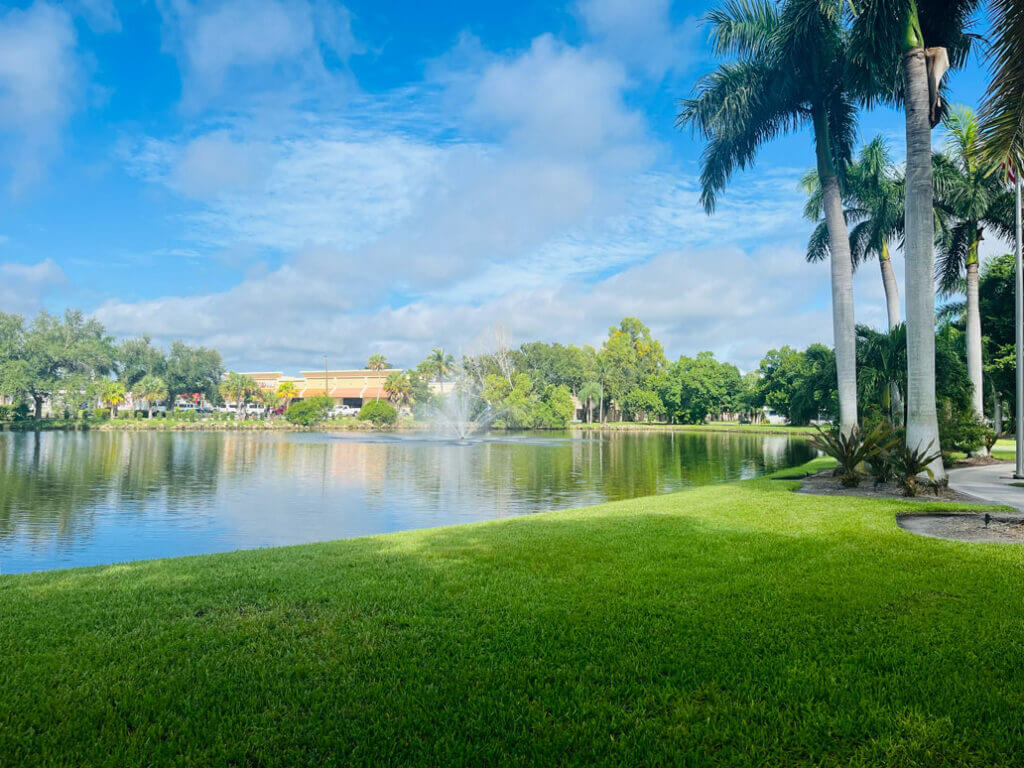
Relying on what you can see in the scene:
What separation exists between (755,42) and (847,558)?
16.5 metres

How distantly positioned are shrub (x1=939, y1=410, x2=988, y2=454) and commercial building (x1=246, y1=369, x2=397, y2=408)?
79888 millimetres

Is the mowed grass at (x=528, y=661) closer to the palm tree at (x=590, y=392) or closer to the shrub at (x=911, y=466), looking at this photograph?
the shrub at (x=911, y=466)

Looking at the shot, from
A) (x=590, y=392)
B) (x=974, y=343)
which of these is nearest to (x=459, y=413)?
(x=590, y=392)

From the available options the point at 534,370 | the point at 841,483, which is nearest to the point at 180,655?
the point at 841,483

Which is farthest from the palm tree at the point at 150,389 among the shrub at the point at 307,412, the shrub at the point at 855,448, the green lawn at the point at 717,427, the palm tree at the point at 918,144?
the palm tree at the point at 918,144

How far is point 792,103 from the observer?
1825 cm

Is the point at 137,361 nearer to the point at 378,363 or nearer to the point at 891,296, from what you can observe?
the point at 378,363

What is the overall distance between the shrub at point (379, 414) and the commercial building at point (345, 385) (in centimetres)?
1901

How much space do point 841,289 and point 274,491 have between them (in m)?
18.0

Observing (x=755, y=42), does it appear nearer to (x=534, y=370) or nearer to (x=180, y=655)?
(x=180, y=655)

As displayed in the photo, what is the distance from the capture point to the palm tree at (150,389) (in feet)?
294

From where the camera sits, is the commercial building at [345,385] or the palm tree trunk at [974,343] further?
the commercial building at [345,385]

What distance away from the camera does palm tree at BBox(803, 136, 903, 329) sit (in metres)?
24.9

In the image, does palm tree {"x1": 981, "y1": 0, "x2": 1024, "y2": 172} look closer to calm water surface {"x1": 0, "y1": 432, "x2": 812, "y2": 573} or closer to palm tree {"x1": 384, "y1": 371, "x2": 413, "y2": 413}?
calm water surface {"x1": 0, "y1": 432, "x2": 812, "y2": 573}
